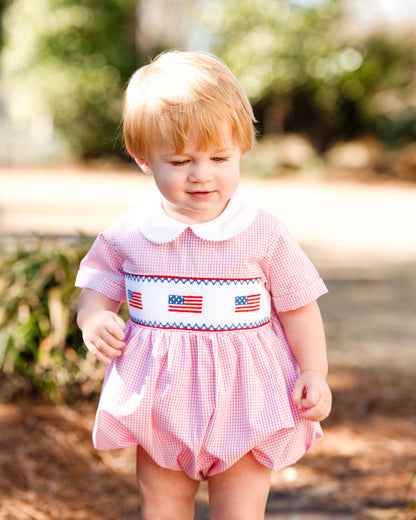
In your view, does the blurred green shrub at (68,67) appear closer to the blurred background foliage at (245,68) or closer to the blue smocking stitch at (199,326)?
the blurred background foliage at (245,68)

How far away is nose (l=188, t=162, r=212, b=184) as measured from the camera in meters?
1.71

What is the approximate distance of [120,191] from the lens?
17953 mm

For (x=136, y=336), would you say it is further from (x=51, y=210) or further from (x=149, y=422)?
(x=51, y=210)

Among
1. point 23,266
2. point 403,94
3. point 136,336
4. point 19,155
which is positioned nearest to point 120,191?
point 19,155

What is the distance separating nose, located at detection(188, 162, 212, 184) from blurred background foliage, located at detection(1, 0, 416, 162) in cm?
2116

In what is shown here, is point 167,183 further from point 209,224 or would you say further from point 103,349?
point 103,349

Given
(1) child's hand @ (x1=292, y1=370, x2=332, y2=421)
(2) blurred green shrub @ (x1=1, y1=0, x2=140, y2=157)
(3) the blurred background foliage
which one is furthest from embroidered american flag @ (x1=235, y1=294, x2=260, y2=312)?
(2) blurred green shrub @ (x1=1, y1=0, x2=140, y2=157)

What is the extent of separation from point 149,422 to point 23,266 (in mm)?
2027

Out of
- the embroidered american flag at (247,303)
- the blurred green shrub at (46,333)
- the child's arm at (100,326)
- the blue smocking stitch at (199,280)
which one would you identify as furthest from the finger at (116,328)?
the blurred green shrub at (46,333)

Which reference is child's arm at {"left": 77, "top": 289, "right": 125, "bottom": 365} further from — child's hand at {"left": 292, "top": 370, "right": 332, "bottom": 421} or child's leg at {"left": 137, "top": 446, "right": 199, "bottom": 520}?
child's hand at {"left": 292, "top": 370, "right": 332, "bottom": 421}

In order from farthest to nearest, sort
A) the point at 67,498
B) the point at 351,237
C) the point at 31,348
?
the point at 351,237 → the point at 31,348 → the point at 67,498

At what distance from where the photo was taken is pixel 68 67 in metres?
22.9

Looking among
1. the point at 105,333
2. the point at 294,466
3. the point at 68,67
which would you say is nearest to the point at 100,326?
the point at 105,333

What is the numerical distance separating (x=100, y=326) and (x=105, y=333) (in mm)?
27
